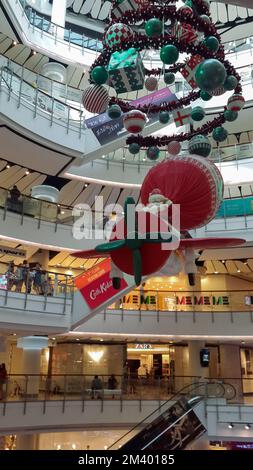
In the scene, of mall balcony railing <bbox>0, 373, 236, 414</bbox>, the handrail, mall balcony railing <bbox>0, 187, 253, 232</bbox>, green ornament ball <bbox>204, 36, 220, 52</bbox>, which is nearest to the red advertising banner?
mall balcony railing <bbox>0, 187, 253, 232</bbox>

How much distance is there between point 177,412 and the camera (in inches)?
437

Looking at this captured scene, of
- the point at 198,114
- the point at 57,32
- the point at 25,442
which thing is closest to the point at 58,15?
the point at 57,32

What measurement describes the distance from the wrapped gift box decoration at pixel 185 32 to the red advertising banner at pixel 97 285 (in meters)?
5.21

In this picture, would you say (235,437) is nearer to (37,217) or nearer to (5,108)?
(37,217)

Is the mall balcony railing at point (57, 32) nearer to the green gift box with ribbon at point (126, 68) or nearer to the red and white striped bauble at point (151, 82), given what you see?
the red and white striped bauble at point (151, 82)

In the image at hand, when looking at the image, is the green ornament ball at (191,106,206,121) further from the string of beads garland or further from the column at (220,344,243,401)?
the column at (220,344,243,401)

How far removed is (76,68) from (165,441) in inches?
547

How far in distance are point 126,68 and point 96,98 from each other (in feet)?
2.10

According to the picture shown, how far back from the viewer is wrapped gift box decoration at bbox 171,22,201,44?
16.8ft

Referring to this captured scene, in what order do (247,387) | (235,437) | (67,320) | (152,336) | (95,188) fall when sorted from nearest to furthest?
(67,320), (235,437), (247,387), (152,336), (95,188)

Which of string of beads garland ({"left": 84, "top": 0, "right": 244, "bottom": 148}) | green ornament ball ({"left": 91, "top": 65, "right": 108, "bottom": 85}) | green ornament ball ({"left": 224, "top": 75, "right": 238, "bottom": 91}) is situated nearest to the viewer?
string of beads garland ({"left": 84, "top": 0, "right": 244, "bottom": 148})

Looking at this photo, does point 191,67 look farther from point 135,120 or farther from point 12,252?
point 12,252

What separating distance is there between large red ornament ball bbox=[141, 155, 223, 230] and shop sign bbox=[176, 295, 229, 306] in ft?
32.0

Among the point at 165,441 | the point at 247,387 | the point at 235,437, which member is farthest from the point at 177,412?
the point at 247,387
